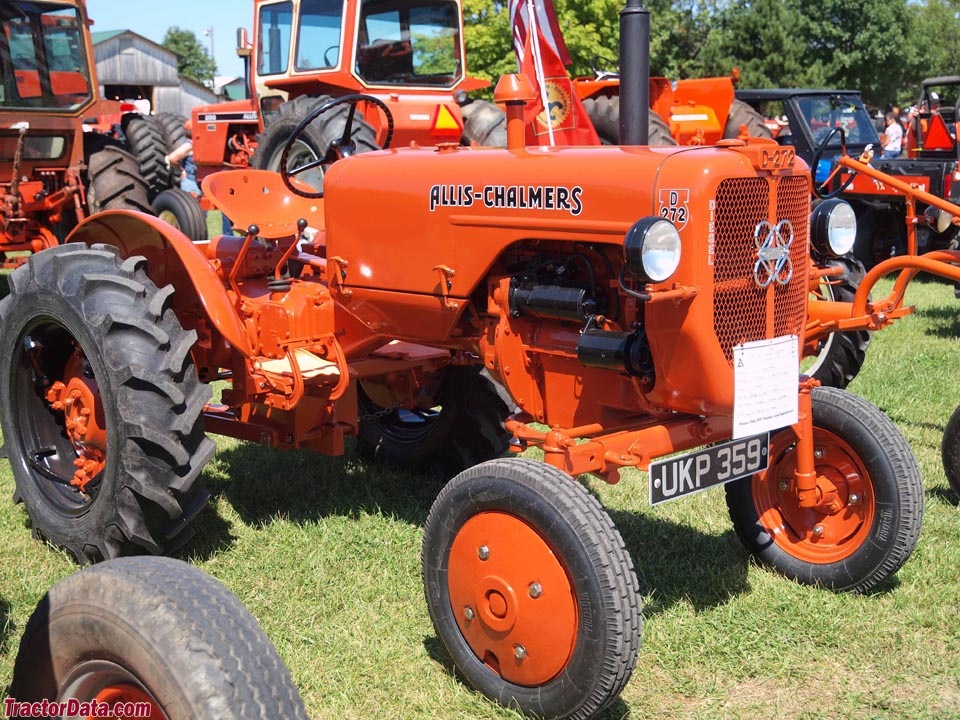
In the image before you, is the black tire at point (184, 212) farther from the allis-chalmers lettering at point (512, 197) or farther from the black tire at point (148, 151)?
the allis-chalmers lettering at point (512, 197)

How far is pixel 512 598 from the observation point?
111 inches

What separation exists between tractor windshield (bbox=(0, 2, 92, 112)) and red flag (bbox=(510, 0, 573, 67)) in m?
5.01

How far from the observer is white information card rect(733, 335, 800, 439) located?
9.77ft

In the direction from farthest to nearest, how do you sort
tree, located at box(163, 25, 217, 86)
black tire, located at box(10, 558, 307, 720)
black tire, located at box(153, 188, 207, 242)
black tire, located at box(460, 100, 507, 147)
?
1. tree, located at box(163, 25, 217, 86)
2. black tire, located at box(460, 100, 507, 147)
3. black tire, located at box(153, 188, 207, 242)
4. black tire, located at box(10, 558, 307, 720)

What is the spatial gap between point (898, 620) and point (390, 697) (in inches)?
68.7

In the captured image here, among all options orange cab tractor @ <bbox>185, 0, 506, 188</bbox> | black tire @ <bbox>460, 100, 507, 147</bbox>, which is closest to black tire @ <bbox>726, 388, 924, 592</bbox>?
orange cab tractor @ <bbox>185, 0, 506, 188</bbox>

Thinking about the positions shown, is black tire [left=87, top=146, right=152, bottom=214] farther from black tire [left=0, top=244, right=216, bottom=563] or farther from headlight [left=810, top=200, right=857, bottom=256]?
headlight [left=810, top=200, right=857, bottom=256]

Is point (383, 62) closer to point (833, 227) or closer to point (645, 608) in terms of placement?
point (833, 227)

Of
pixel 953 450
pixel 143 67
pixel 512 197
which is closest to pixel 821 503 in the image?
pixel 953 450

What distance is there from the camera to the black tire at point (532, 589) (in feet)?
8.68

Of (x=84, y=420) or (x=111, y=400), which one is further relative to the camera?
(x=84, y=420)

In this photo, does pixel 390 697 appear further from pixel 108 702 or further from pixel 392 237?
pixel 392 237

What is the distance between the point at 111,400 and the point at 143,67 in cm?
4816

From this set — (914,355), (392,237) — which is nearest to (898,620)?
(392,237)
